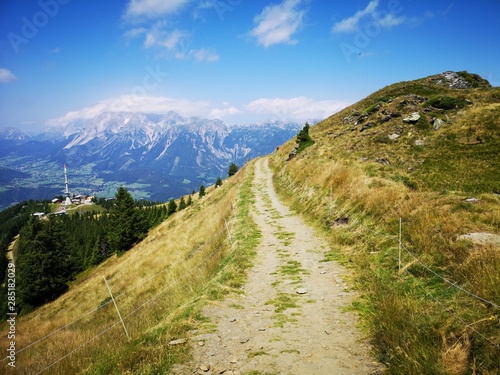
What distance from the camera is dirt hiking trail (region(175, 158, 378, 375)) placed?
5.40 metres

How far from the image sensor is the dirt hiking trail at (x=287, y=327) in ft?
17.7

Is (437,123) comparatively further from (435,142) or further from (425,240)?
(425,240)

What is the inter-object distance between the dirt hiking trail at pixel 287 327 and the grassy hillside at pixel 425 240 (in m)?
0.61

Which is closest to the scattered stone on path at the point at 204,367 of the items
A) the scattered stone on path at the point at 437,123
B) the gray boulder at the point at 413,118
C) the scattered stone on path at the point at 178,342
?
the scattered stone on path at the point at 178,342

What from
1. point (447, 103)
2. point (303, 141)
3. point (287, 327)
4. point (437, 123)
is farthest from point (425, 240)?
point (303, 141)

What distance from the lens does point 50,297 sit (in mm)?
45188

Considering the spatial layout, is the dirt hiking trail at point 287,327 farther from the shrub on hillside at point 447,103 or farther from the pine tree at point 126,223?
the pine tree at point 126,223

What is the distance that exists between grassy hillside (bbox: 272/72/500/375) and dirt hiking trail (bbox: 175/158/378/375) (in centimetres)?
61

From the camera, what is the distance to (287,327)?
22.1 ft

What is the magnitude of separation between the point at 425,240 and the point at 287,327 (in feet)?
17.0

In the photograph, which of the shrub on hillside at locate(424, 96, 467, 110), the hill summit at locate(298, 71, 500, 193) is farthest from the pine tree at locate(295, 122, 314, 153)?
the shrub on hillside at locate(424, 96, 467, 110)

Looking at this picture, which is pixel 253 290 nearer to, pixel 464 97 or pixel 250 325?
pixel 250 325

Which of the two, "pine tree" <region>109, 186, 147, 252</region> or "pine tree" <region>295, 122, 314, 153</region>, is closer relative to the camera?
"pine tree" <region>295, 122, 314, 153</region>

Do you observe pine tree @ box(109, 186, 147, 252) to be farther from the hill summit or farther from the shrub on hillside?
the shrub on hillside
